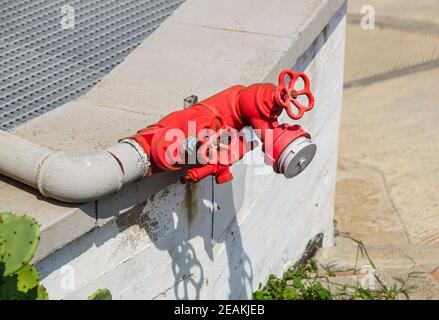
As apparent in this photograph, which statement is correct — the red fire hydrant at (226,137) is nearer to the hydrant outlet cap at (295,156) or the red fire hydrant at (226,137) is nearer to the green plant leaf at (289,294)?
the hydrant outlet cap at (295,156)

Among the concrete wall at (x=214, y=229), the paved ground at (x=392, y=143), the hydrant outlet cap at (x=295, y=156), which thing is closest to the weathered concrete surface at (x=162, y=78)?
the concrete wall at (x=214, y=229)

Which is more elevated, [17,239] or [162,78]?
[162,78]

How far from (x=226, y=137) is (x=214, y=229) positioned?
104cm

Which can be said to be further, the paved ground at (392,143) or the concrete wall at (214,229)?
the paved ground at (392,143)

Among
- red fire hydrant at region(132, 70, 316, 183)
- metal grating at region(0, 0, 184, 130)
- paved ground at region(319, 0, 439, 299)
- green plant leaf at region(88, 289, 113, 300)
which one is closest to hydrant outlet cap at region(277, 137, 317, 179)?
red fire hydrant at region(132, 70, 316, 183)

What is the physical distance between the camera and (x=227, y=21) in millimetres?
6195

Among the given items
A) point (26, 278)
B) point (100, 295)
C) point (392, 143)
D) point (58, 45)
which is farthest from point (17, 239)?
point (392, 143)

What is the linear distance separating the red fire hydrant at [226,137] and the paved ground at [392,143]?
259 centimetres

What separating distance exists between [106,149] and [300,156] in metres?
1.01

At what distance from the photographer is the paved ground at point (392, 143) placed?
795 centimetres

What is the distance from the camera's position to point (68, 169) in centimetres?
421

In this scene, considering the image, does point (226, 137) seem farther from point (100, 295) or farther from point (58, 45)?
point (58, 45)
